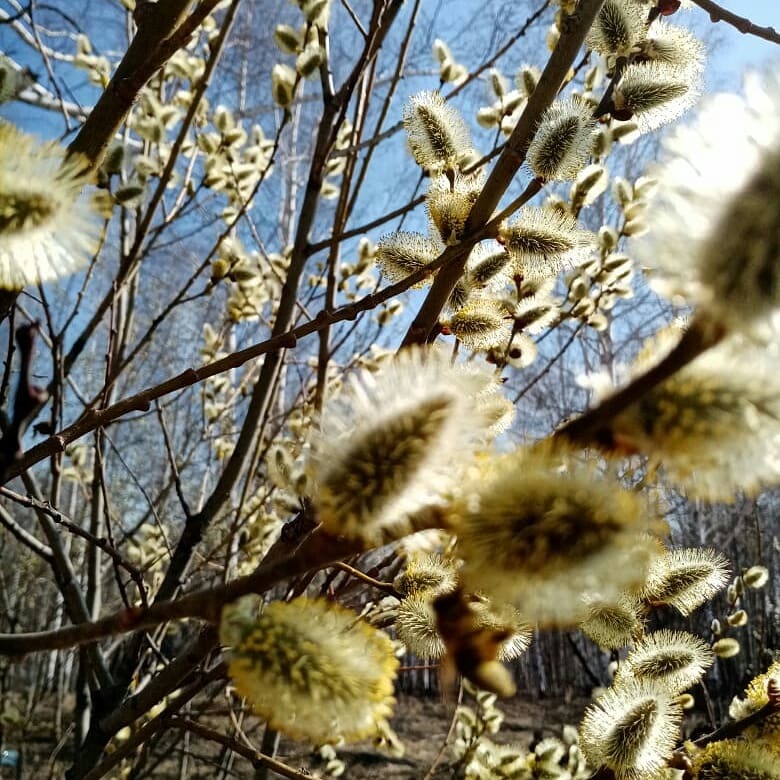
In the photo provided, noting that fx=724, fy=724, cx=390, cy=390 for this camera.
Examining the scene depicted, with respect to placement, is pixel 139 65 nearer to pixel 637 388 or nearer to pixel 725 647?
pixel 637 388

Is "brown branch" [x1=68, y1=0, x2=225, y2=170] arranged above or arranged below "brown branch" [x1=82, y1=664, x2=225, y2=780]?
above

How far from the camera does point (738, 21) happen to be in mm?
1249

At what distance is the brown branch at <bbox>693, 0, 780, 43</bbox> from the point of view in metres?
1.19

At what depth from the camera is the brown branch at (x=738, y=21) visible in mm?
1189

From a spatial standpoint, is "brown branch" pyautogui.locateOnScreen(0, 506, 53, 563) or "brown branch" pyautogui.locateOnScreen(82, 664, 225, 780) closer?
"brown branch" pyautogui.locateOnScreen(82, 664, 225, 780)

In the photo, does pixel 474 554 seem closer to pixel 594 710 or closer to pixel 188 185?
pixel 594 710

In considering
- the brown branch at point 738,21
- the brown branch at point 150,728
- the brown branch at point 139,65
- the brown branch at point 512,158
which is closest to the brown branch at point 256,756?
the brown branch at point 150,728

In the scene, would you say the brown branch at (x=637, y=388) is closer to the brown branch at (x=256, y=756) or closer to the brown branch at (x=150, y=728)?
the brown branch at (x=256, y=756)

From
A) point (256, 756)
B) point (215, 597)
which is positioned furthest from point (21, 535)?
point (215, 597)

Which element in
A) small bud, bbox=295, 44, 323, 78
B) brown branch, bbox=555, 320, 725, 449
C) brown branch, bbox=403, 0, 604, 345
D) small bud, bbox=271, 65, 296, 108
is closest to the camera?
brown branch, bbox=555, 320, 725, 449

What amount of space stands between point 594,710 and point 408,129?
1.04m

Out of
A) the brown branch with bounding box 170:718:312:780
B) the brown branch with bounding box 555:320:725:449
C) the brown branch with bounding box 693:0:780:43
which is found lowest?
the brown branch with bounding box 170:718:312:780

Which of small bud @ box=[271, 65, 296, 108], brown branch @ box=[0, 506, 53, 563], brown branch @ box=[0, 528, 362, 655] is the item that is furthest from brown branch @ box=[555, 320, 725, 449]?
small bud @ box=[271, 65, 296, 108]

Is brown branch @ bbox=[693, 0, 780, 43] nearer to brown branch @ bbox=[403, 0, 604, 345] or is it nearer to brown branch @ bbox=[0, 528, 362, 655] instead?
brown branch @ bbox=[403, 0, 604, 345]
